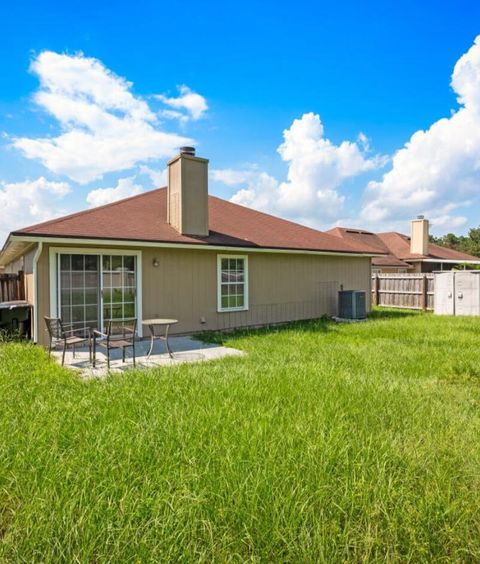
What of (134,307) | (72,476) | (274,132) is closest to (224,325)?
(134,307)

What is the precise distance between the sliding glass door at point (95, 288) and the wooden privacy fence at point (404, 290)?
13.7 meters

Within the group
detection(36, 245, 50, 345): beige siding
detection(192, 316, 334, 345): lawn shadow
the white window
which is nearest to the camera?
detection(36, 245, 50, 345): beige siding

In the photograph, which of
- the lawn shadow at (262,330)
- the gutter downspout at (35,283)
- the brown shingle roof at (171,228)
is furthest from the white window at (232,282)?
the gutter downspout at (35,283)

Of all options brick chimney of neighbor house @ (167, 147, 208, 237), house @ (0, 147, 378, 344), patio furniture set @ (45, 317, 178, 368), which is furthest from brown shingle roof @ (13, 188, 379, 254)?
patio furniture set @ (45, 317, 178, 368)

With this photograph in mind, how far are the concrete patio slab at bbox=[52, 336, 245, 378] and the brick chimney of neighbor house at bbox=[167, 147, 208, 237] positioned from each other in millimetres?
3469

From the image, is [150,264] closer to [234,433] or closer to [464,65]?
[234,433]

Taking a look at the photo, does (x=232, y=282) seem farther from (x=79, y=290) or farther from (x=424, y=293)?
(x=424, y=293)

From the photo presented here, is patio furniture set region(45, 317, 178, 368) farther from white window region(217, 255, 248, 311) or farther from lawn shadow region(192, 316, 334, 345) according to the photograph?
white window region(217, 255, 248, 311)

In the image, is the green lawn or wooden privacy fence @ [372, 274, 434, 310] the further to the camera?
wooden privacy fence @ [372, 274, 434, 310]

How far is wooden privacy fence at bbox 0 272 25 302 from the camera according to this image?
12.1 meters

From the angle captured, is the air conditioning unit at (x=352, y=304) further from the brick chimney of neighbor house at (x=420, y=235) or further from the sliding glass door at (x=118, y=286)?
the brick chimney of neighbor house at (x=420, y=235)

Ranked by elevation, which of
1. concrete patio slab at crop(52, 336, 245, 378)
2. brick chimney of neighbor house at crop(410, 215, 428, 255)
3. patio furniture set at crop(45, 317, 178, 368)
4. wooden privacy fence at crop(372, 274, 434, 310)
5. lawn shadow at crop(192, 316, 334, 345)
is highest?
brick chimney of neighbor house at crop(410, 215, 428, 255)

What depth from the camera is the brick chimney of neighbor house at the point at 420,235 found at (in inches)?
1082

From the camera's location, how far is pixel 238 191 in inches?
A: 836
